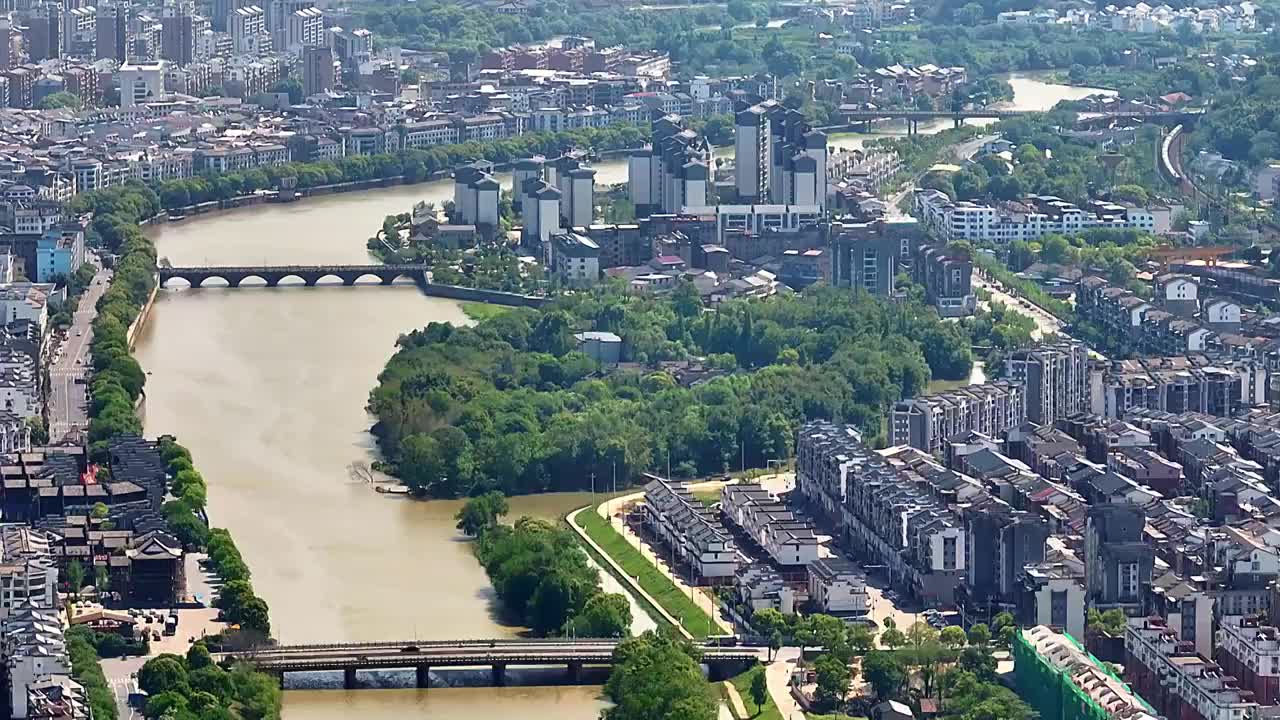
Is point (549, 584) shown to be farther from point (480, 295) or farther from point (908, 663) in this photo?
point (480, 295)

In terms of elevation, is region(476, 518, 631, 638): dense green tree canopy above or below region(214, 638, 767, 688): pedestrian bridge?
above

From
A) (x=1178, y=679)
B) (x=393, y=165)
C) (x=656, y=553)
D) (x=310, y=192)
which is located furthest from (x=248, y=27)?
(x=1178, y=679)

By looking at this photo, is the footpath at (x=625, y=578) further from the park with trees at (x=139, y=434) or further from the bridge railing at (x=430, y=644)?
the park with trees at (x=139, y=434)

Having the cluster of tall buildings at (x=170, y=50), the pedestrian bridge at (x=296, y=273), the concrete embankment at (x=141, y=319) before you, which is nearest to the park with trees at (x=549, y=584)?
the concrete embankment at (x=141, y=319)

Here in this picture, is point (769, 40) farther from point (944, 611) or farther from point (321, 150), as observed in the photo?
point (944, 611)

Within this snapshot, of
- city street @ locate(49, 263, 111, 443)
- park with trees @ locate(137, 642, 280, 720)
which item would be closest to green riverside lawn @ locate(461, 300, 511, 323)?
city street @ locate(49, 263, 111, 443)

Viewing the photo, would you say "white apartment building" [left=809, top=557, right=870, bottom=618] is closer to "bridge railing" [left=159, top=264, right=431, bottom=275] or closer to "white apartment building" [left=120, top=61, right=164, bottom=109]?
"bridge railing" [left=159, top=264, right=431, bottom=275]
